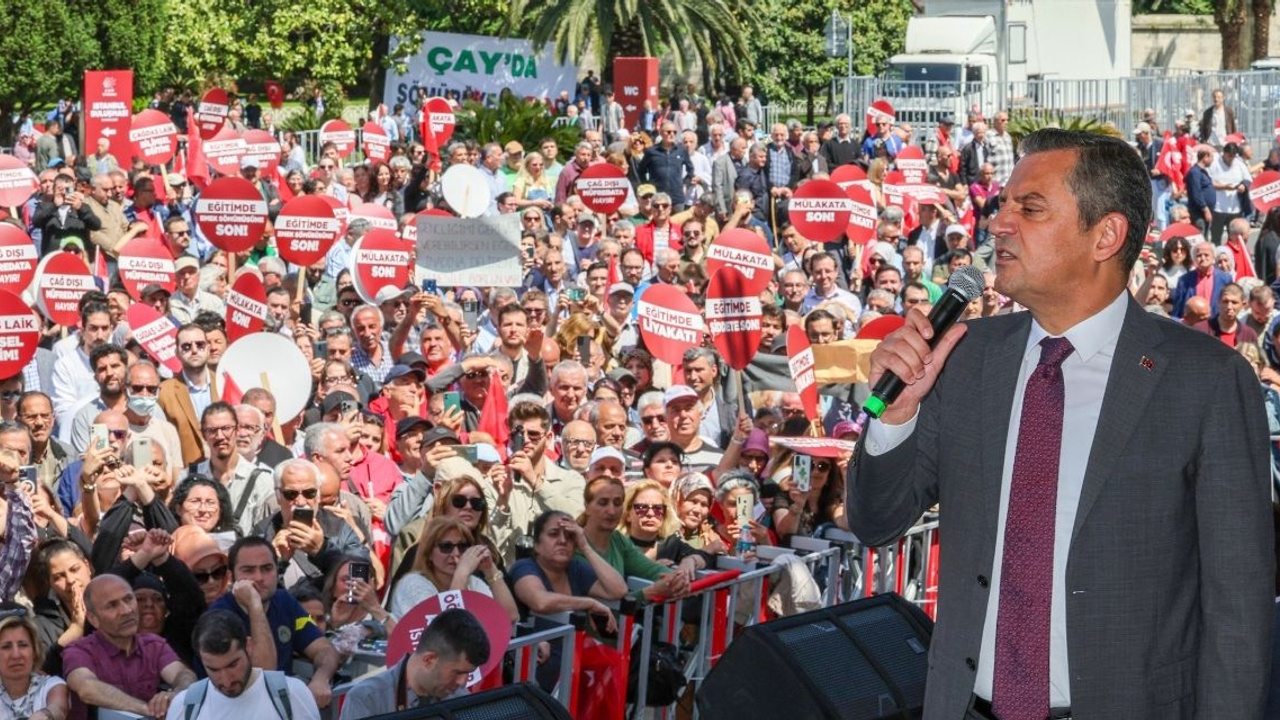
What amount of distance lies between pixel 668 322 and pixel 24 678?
6132 millimetres

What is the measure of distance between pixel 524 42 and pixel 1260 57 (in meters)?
17.1

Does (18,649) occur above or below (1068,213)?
below

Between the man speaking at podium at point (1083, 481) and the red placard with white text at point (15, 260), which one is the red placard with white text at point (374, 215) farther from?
the man speaking at podium at point (1083, 481)

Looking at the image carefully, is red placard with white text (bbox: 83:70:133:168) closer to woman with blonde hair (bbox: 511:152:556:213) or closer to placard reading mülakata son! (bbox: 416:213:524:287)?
woman with blonde hair (bbox: 511:152:556:213)

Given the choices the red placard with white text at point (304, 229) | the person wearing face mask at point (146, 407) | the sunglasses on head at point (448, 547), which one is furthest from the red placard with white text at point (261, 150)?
the sunglasses on head at point (448, 547)

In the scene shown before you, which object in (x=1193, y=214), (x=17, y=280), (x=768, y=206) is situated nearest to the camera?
(x=17, y=280)

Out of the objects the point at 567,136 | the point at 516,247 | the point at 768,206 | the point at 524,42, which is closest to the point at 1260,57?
the point at 524,42

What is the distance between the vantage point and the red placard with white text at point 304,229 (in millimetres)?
13898

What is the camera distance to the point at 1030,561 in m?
3.10

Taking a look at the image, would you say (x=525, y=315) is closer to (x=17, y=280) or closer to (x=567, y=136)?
(x=17, y=280)

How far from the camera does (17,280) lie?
40.9ft

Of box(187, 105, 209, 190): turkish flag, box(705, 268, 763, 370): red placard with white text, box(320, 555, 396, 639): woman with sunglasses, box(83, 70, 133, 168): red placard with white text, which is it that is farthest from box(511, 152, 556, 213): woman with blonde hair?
box(320, 555, 396, 639): woman with sunglasses

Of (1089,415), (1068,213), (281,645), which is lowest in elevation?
(281,645)

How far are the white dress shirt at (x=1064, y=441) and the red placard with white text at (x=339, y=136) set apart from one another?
1861 cm
